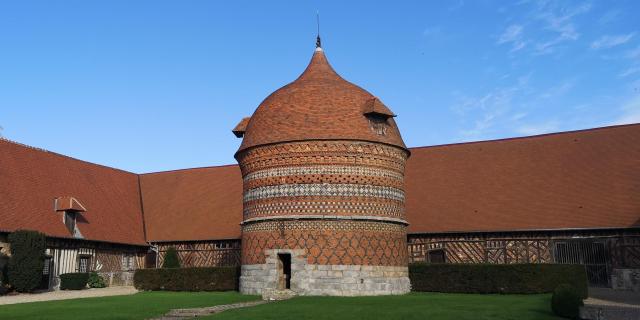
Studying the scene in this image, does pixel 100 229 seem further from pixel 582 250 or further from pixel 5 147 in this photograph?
pixel 582 250

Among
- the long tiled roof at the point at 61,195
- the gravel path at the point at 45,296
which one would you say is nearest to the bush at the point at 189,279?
the gravel path at the point at 45,296

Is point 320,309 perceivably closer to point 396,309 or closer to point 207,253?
point 396,309

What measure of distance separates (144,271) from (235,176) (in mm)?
9948

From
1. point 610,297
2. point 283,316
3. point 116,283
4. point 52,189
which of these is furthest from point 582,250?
point 52,189

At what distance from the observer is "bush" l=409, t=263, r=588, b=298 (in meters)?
20.9

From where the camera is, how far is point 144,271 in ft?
90.2

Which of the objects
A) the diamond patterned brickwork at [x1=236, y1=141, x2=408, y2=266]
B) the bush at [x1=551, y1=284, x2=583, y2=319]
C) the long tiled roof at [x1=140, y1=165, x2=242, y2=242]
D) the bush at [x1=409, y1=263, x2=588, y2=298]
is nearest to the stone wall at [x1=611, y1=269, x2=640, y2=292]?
the bush at [x1=409, y1=263, x2=588, y2=298]

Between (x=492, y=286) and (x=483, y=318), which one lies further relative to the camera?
(x=492, y=286)

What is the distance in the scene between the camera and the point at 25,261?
24.2 m

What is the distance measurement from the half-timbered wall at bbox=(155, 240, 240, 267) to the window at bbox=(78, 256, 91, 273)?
4231 millimetres

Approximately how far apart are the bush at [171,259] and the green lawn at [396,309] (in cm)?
1310

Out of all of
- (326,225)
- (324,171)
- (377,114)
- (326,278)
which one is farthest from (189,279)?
(377,114)

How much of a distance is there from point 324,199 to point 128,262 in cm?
1643

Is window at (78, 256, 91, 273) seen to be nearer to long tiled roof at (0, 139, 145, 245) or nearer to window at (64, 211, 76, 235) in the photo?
long tiled roof at (0, 139, 145, 245)
